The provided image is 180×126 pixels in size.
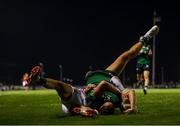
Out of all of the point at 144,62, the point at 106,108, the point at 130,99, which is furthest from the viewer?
the point at 144,62

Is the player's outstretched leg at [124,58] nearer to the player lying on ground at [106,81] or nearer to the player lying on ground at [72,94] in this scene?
the player lying on ground at [106,81]

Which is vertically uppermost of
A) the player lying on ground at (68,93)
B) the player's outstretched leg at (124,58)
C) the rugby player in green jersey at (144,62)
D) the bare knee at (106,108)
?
the rugby player in green jersey at (144,62)

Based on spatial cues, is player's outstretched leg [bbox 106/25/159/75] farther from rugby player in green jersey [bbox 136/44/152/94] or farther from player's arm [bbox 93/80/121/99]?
rugby player in green jersey [bbox 136/44/152/94]

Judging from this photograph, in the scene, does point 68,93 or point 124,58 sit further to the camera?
point 124,58

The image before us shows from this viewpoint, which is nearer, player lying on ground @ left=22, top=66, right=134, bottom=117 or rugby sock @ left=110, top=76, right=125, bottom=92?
player lying on ground @ left=22, top=66, right=134, bottom=117

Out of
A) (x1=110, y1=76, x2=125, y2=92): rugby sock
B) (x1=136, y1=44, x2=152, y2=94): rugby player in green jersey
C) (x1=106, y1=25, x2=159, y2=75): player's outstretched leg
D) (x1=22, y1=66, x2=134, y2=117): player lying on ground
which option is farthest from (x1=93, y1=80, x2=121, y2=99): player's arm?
(x1=136, y1=44, x2=152, y2=94): rugby player in green jersey

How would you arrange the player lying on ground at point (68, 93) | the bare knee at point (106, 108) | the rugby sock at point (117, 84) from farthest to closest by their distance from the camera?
the rugby sock at point (117, 84) < the bare knee at point (106, 108) < the player lying on ground at point (68, 93)

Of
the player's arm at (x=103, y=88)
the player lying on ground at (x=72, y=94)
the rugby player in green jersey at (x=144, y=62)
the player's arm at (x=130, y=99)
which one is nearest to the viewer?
the player lying on ground at (x=72, y=94)

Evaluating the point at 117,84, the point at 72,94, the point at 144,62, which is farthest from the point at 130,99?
the point at 144,62

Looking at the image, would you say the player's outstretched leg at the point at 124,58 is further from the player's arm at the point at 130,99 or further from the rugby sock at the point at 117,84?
the player's arm at the point at 130,99

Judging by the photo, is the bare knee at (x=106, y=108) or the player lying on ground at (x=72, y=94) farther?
the bare knee at (x=106, y=108)

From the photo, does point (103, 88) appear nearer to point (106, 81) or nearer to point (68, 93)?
point (106, 81)

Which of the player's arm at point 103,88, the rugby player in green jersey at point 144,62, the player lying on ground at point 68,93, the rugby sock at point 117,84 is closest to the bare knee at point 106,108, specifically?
the player's arm at point 103,88

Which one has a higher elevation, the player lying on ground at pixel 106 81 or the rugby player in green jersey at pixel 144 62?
the rugby player in green jersey at pixel 144 62
